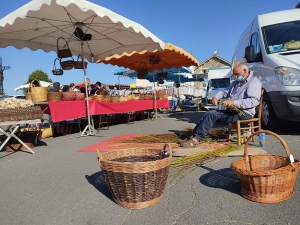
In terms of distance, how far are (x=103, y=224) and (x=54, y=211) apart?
669mm

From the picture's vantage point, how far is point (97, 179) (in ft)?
11.9

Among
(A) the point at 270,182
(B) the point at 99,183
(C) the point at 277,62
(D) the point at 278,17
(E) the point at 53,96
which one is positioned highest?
(D) the point at 278,17

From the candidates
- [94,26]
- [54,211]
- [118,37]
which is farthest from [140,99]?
[54,211]

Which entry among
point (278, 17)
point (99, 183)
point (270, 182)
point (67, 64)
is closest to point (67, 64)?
point (67, 64)

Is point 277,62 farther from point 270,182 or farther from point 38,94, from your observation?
point 38,94

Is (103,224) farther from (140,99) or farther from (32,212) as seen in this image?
(140,99)

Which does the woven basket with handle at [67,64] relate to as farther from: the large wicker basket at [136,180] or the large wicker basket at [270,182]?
the large wicker basket at [270,182]

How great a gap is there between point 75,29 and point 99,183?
4.92 metres

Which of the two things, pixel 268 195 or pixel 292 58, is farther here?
pixel 292 58

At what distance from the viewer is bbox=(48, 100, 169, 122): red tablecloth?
21.0 feet


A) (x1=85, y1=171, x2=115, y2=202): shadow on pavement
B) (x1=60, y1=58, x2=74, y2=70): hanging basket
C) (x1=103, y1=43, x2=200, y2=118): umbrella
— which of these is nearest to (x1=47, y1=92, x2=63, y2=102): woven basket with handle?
(x1=60, y1=58, x2=74, y2=70): hanging basket

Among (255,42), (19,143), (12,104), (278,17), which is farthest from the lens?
(255,42)

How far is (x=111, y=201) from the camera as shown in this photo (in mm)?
2859

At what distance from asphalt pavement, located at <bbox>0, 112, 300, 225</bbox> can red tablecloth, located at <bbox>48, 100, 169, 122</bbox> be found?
2.20 m
